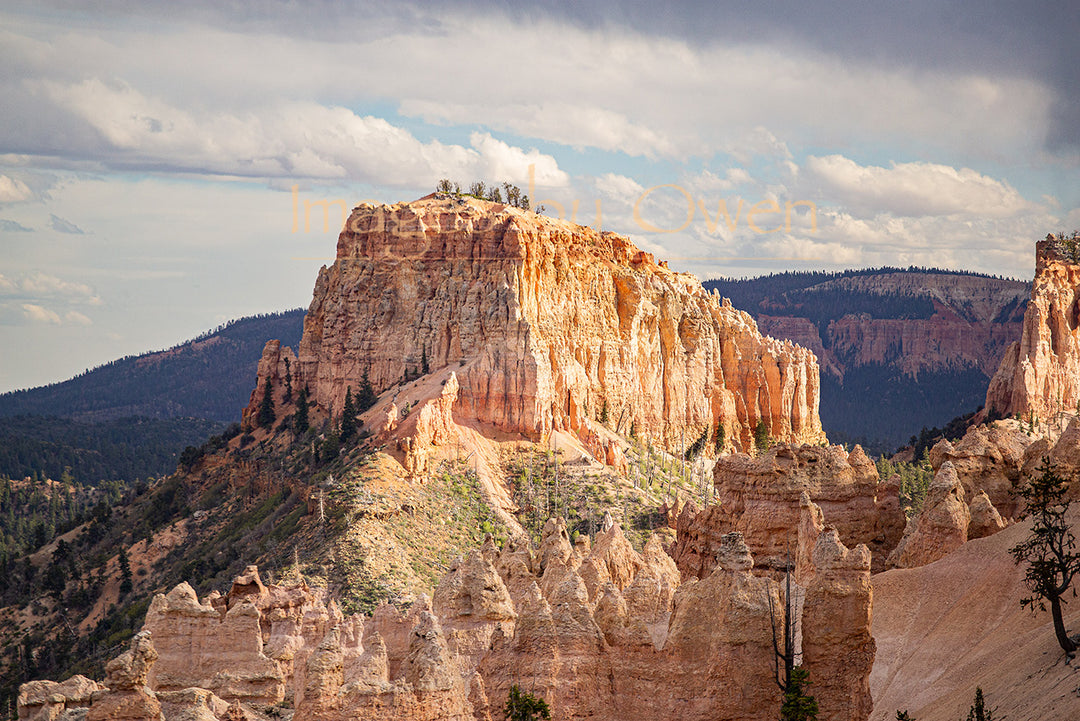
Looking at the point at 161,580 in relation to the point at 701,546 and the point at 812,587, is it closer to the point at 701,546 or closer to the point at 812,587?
the point at 701,546

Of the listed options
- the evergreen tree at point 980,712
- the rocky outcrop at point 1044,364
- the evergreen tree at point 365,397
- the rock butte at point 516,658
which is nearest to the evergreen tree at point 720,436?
the rocky outcrop at point 1044,364

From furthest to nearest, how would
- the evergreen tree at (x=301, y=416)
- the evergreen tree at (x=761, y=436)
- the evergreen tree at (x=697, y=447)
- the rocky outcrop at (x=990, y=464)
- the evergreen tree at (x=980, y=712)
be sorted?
the evergreen tree at (x=761, y=436) → the evergreen tree at (x=697, y=447) → the evergreen tree at (x=301, y=416) → the rocky outcrop at (x=990, y=464) → the evergreen tree at (x=980, y=712)

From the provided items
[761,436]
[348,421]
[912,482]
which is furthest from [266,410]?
[912,482]

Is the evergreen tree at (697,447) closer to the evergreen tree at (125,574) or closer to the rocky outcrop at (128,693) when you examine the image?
the evergreen tree at (125,574)

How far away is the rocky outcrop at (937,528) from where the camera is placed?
66.5 m

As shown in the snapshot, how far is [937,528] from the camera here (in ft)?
221

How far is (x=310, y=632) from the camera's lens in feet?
208

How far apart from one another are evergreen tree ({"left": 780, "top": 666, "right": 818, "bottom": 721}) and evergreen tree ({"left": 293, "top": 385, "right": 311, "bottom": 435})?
95570mm

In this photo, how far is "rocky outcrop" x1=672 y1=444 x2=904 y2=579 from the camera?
72.7 metres

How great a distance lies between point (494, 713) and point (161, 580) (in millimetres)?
75221

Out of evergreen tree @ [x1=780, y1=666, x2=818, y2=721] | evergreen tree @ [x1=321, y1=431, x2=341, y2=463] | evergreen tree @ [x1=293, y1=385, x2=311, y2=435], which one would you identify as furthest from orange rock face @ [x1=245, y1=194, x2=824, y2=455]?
evergreen tree @ [x1=780, y1=666, x2=818, y2=721]

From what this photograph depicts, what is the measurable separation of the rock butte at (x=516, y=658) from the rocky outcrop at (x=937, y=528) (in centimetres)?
1562

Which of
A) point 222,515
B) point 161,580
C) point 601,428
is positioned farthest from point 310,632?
point 601,428

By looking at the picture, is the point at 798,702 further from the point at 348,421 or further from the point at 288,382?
the point at 288,382
